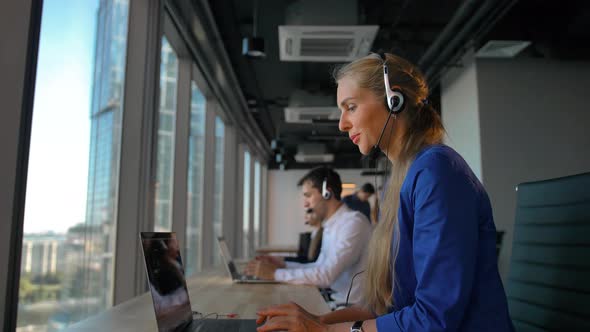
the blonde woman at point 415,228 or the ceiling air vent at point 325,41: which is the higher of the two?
the ceiling air vent at point 325,41

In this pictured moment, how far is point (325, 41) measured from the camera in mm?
3855

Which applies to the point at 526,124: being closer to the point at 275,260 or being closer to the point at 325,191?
the point at 325,191

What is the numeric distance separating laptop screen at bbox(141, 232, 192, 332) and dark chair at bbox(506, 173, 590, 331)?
3.34 ft

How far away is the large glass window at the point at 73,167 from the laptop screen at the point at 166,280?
28.4 inches

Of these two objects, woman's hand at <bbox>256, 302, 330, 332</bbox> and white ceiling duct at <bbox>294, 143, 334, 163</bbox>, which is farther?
white ceiling duct at <bbox>294, 143, 334, 163</bbox>

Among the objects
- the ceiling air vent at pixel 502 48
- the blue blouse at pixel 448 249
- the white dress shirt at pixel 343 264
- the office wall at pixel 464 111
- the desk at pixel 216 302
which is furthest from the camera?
the office wall at pixel 464 111

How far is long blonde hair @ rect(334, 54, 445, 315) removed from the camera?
1161 millimetres

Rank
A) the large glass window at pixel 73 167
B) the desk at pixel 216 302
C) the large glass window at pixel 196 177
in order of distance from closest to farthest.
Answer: the desk at pixel 216 302 < the large glass window at pixel 73 167 < the large glass window at pixel 196 177

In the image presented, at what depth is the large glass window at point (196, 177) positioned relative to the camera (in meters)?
5.33

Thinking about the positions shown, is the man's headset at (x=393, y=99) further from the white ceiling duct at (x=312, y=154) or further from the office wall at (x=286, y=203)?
the office wall at (x=286, y=203)

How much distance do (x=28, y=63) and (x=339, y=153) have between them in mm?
11463

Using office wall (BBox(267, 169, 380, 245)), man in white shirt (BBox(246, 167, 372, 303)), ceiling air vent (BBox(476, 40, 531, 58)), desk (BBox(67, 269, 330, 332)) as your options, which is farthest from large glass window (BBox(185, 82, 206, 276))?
office wall (BBox(267, 169, 380, 245))

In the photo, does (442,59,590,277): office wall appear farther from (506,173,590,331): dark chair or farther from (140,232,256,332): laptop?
(140,232,256,332): laptop

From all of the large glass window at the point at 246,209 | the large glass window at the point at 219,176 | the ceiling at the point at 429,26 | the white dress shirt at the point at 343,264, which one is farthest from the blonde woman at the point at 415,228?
the large glass window at the point at 246,209
